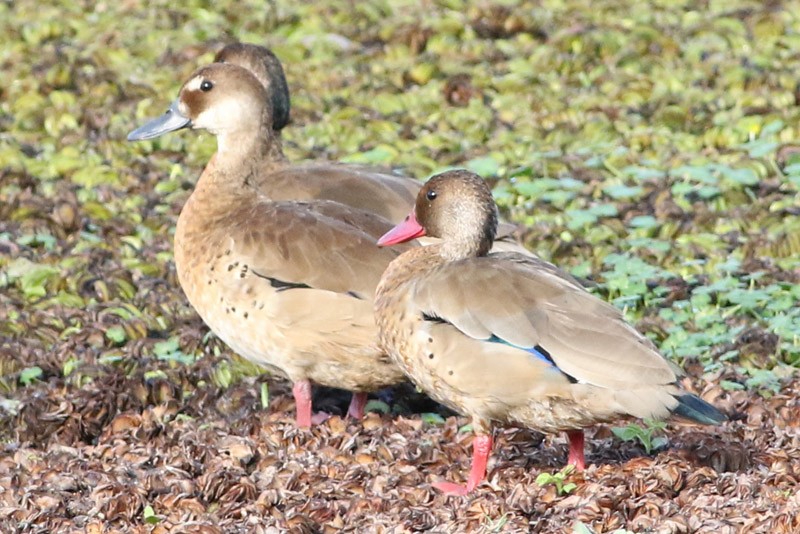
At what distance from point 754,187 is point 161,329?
12.3 ft

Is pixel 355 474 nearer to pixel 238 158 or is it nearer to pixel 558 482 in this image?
pixel 558 482

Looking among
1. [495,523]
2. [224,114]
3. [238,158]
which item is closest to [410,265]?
[495,523]

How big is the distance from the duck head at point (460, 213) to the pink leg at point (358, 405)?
3.58 ft

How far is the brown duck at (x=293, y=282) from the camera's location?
644 centimetres

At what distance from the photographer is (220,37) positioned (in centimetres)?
1210

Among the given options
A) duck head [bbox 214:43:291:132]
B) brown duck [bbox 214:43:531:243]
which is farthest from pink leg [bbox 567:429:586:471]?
duck head [bbox 214:43:291:132]

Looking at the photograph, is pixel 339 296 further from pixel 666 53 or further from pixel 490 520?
pixel 666 53

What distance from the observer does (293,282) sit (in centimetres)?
649

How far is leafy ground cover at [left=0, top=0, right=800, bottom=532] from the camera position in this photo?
5445mm

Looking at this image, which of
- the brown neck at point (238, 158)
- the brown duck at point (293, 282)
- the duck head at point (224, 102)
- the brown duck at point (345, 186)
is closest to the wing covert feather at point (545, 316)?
the brown duck at point (293, 282)

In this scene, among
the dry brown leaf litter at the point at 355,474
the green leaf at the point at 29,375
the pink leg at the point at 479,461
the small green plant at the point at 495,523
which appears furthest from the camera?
the green leaf at the point at 29,375

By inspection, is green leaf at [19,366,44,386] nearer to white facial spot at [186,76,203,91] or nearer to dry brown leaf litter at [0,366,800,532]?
dry brown leaf litter at [0,366,800,532]

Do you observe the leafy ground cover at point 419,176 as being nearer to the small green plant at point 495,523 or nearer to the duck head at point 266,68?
the small green plant at point 495,523

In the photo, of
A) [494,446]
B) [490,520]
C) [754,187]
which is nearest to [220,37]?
[754,187]
